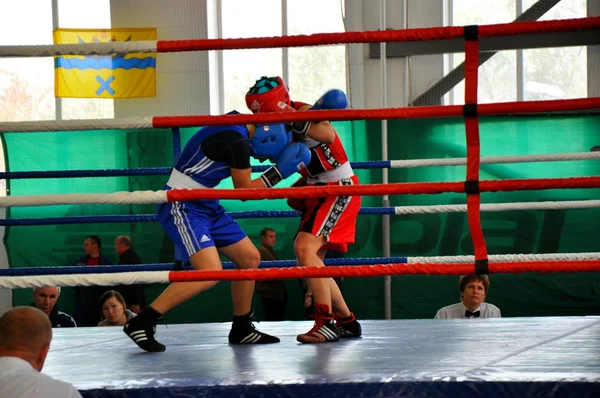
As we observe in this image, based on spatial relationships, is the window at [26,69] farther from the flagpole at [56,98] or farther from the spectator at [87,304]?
the spectator at [87,304]

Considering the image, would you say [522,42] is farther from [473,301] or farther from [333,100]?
Answer: [333,100]

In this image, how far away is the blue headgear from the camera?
3098mm

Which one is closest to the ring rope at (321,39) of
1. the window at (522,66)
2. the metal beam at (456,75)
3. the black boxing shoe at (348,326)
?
the black boxing shoe at (348,326)

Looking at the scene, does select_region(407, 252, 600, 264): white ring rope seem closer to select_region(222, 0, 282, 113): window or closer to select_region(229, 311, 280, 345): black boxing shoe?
select_region(229, 311, 280, 345): black boxing shoe

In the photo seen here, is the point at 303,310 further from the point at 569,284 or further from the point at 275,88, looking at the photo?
the point at 275,88

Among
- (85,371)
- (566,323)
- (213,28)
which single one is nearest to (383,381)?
(85,371)

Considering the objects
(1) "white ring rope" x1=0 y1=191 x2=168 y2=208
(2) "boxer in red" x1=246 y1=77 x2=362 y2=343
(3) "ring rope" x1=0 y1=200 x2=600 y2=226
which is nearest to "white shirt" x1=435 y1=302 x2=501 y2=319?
(3) "ring rope" x1=0 y1=200 x2=600 y2=226

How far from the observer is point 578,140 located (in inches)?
290

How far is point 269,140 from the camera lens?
3.10 metres

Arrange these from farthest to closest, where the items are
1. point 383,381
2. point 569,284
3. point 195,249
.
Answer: point 569,284, point 195,249, point 383,381

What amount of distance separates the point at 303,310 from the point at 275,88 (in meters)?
4.92

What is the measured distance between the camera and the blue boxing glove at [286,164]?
3.07 meters

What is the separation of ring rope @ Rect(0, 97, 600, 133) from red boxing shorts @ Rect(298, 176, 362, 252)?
814 millimetres

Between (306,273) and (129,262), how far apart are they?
4.95m
